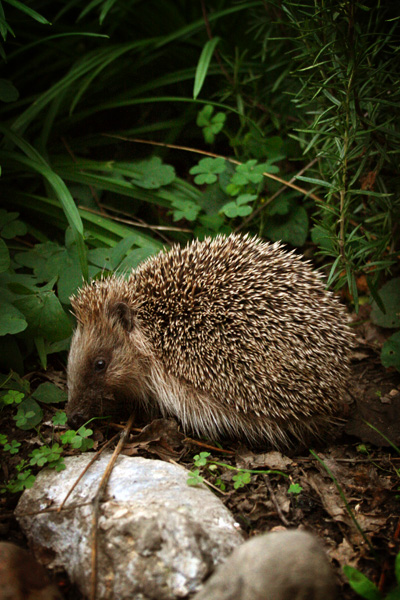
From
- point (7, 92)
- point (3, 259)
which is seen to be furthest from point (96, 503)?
point (7, 92)

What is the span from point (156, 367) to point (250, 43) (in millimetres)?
3411

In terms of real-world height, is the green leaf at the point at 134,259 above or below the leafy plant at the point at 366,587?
above

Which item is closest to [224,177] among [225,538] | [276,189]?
[276,189]

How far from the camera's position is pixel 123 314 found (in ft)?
11.7

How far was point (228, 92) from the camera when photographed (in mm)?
4730

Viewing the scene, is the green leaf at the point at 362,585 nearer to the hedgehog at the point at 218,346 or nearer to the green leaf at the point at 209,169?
the hedgehog at the point at 218,346

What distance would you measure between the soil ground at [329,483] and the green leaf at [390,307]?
22.0 inches

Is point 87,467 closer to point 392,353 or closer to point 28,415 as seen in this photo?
point 28,415

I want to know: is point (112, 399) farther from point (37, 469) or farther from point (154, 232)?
point (154, 232)

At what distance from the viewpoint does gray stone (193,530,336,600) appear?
172 centimetres

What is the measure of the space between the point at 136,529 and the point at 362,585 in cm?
97

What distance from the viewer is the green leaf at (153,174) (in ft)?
14.8

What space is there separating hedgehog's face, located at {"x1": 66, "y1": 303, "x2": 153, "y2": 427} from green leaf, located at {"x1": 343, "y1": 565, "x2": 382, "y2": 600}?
1.82 meters

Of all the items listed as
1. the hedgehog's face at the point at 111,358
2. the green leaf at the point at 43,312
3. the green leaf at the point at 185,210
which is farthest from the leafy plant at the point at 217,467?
the green leaf at the point at 185,210
